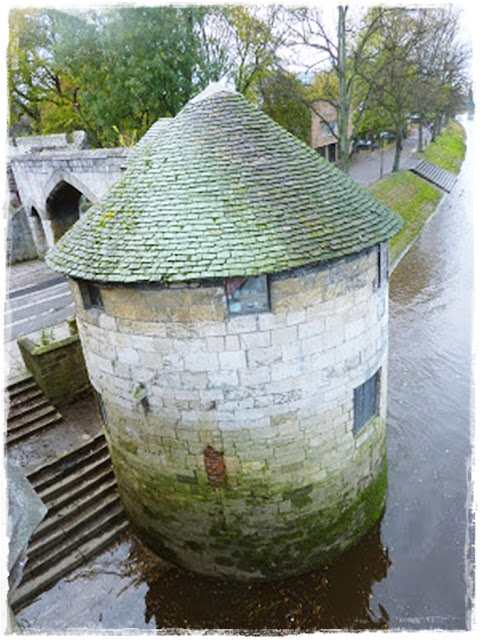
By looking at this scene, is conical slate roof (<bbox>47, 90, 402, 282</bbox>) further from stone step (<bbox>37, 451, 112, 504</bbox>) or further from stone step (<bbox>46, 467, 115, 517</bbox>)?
stone step (<bbox>46, 467, 115, 517</bbox>)

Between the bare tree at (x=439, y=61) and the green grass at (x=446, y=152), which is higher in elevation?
the bare tree at (x=439, y=61)

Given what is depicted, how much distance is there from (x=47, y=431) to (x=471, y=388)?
34.0ft

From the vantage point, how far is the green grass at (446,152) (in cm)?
3955

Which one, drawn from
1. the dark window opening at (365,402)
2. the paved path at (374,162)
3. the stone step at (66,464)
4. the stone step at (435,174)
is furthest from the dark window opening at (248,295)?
→ the stone step at (435,174)

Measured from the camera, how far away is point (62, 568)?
27.5 feet

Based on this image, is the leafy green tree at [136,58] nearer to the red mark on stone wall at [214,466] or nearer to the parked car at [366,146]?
the red mark on stone wall at [214,466]

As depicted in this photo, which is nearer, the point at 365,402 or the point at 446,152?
the point at 365,402

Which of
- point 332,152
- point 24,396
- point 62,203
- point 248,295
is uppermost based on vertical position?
point 248,295

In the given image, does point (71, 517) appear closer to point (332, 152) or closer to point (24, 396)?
point (24, 396)

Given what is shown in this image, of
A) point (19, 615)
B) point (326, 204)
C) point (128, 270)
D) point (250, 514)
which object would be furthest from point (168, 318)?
point (19, 615)

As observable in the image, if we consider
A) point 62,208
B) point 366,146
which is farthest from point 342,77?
point 366,146

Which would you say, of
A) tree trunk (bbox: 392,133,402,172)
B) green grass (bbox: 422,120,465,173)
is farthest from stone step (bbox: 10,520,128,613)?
green grass (bbox: 422,120,465,173)

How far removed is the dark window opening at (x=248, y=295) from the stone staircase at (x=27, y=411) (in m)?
6.58

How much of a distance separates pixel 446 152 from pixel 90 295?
4501 cm
